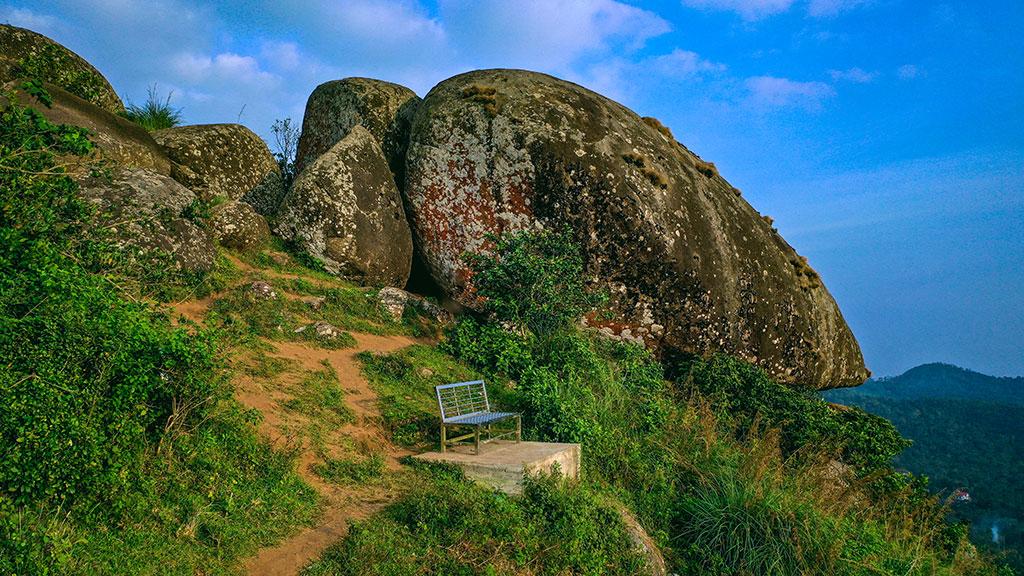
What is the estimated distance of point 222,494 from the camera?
18.2 ft

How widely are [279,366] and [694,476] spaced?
6.02m

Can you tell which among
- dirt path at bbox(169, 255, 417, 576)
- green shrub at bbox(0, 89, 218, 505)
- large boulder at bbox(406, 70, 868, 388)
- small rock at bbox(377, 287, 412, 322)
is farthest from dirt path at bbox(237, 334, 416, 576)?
large boulder at bbox(406, 70, 868, 388)

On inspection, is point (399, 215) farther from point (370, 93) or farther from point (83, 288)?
point (83, 288)

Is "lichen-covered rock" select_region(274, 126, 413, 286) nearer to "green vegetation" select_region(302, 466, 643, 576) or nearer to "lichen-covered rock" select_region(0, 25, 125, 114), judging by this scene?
"lichen-covered rock" select_region(0, 25, 125, 114)

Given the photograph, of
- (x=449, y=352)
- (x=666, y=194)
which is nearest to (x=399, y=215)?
(x=449, y=352)

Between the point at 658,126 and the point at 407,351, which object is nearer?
the point at 407,351

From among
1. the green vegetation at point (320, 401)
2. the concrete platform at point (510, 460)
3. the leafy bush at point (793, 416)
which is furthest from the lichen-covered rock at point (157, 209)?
the leafy bush at point (793, 416)

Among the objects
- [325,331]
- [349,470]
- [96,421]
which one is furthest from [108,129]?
[96,421]

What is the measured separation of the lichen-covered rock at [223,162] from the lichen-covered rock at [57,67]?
167 cm

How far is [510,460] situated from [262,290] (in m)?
6.28

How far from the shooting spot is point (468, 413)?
333 inches

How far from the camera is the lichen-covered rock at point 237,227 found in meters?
12.8

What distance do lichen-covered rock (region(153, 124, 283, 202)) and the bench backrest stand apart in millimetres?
8865

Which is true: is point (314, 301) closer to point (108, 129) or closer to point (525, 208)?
point (525, 208)
